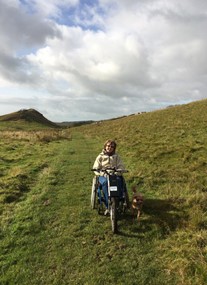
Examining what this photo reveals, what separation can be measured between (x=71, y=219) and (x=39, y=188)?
396 centimetres

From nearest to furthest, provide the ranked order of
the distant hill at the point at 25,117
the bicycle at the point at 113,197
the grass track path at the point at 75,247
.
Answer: the grass track path at the point at 75,247 → the bicycle at the point at 113,197 → the distant hill at the point at 25,117

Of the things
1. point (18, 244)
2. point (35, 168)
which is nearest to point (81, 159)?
point (35, 168)

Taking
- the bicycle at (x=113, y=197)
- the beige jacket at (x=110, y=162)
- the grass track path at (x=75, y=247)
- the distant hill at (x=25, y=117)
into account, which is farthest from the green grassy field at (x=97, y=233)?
the distant hill at (x=25, y=117)

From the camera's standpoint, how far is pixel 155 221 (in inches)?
341

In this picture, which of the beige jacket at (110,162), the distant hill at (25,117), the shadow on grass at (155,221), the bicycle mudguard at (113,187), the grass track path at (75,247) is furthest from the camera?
the distant hill at (25,117)

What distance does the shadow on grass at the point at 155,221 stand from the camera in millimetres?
7945

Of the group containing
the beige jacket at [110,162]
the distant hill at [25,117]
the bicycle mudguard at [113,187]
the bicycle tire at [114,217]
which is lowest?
the bicycle tire at [114,217]

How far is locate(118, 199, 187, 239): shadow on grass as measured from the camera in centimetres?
794

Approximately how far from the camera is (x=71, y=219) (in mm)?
9070

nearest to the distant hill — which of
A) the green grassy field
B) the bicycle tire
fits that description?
the green grassy field

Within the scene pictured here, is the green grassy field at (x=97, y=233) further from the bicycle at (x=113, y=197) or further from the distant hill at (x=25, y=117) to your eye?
the distant hill at (x=25, y=117)

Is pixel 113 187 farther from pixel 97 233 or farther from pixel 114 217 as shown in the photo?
pixel 97 233

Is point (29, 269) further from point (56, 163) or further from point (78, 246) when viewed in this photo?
point (56, 163)

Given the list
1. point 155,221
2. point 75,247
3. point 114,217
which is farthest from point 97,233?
point 155,221
